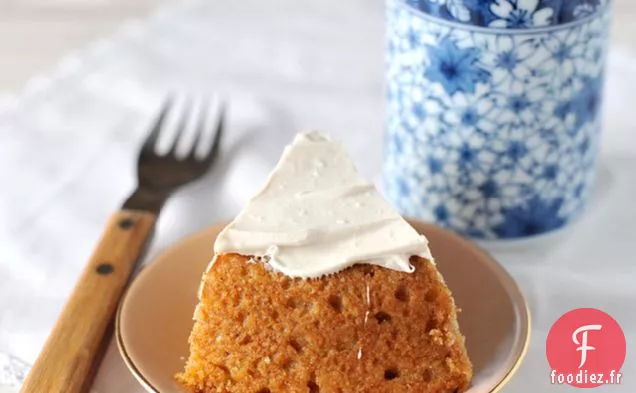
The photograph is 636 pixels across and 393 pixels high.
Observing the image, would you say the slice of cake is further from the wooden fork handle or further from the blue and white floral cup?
the blue and white floral cup

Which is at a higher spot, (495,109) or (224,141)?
(495,109)

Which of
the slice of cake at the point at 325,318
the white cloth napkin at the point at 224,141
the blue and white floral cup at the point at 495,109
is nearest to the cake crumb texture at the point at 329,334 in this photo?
the slice of cake at the point at 325,318

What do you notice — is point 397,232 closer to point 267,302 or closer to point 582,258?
point 267,302

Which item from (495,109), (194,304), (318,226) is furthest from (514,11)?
(194,304)

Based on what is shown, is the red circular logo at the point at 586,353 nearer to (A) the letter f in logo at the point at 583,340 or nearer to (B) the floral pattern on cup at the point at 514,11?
(A) the letter f in logo at the point at 583,340

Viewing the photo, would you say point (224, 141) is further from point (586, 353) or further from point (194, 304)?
point (586, 353)

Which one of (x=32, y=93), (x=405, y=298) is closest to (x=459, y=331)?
(x=405, y=298)

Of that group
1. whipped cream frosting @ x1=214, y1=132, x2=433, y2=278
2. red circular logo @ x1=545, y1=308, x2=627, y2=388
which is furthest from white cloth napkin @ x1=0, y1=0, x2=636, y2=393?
whipped cream frosting @ x1=214, y1=132, x2=433, y2=278
